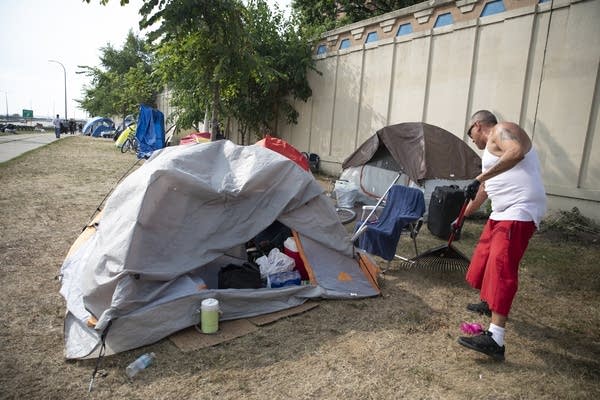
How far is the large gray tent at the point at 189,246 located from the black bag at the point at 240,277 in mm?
159

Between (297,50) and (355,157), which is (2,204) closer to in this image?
(355,157)

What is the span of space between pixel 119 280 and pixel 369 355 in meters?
1.96

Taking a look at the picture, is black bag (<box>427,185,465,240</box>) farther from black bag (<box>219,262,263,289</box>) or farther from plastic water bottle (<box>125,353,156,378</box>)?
plastic water bottle (<box>125,353,156,378</box>)

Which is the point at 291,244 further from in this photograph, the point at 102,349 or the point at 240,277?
the point at 102,349

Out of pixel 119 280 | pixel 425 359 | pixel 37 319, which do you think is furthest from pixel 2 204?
pixel 425 359

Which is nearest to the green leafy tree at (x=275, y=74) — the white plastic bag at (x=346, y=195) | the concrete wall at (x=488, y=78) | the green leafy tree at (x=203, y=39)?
the concrete wall at (x=488, y=78)

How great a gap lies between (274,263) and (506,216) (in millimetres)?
2062

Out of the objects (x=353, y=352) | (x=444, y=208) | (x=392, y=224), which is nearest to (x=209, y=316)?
(x=353, y=352)

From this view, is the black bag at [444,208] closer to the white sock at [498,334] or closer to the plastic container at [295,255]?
the plastic container at [295,255]

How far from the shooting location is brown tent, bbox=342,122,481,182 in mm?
7324

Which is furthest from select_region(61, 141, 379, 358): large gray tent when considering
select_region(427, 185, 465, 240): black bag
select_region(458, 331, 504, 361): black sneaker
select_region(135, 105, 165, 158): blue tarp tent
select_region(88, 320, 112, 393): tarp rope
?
select_region(135, 105, 165, 158): blue tarp tent

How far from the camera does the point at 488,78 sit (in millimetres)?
8523

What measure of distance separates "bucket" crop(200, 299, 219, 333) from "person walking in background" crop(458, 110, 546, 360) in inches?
75.6

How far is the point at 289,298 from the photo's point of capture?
146 inches
